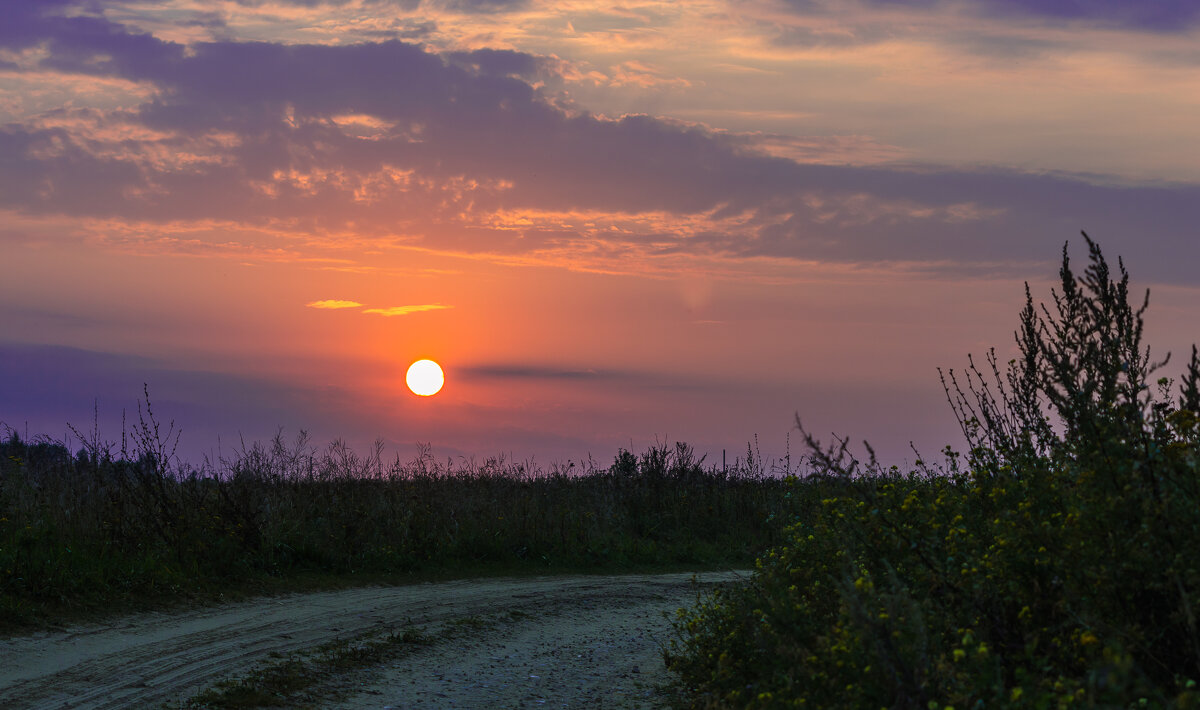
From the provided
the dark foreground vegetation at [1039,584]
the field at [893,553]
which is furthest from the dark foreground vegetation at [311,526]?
the dark foreground vegetation at [1039,584]

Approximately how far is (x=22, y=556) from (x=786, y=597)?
11.2 m

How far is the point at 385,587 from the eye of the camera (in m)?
16.5

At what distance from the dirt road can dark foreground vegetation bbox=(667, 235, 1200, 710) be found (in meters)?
2.46

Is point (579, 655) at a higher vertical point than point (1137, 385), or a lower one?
lower

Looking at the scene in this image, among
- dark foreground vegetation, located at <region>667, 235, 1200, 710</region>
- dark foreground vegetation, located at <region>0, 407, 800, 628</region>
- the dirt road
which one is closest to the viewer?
dark foreground vegetation, located at <region>667, 235, 1200, 710</region>

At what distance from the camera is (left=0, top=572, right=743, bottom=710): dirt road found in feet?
31.1

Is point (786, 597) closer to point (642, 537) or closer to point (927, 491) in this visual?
point (927, 491)

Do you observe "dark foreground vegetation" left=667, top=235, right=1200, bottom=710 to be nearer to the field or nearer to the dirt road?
the field

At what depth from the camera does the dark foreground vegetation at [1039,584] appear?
5.53m

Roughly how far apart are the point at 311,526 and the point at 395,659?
751 cm

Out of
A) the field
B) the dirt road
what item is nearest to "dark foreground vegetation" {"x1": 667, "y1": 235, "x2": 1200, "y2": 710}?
the field

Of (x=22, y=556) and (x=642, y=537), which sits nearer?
(x=22, y=556)

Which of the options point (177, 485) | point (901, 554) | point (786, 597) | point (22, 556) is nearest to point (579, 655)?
point (786, 597)

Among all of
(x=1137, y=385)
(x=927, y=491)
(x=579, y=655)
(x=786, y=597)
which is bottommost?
(x=579, y=655)
